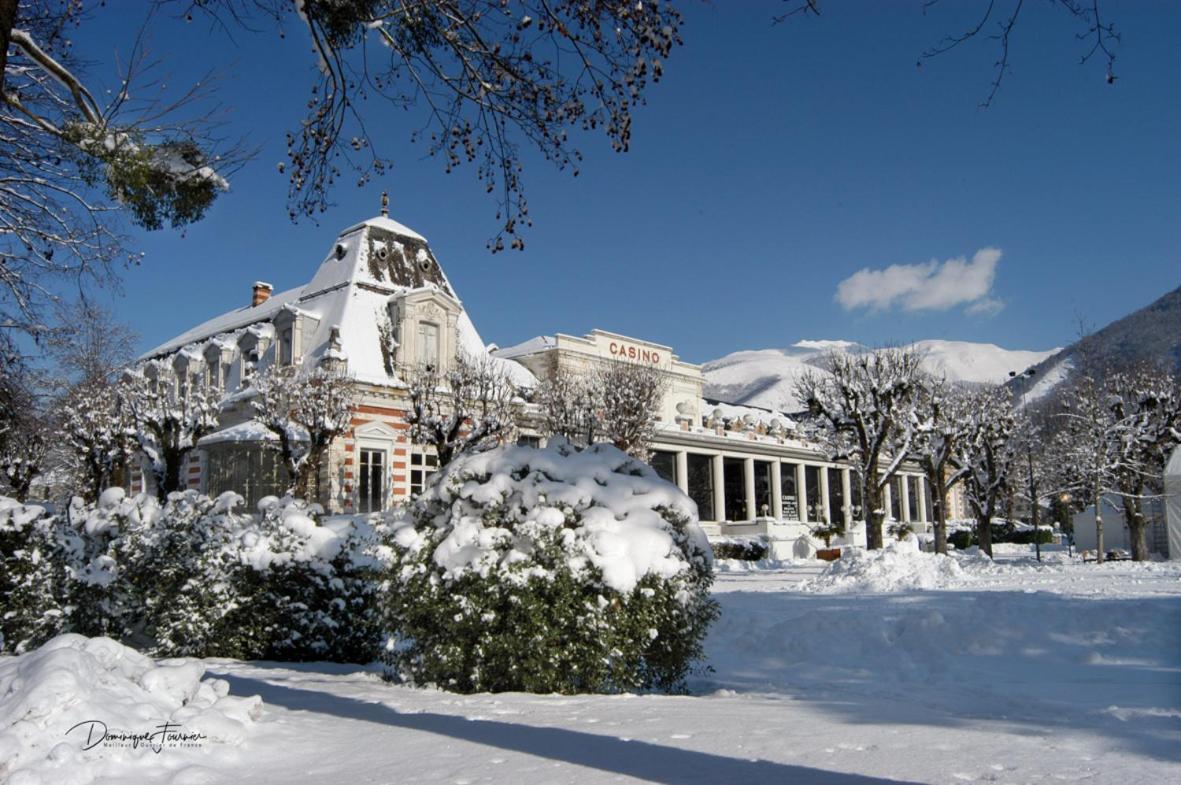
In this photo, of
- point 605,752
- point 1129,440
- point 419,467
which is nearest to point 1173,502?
point 1129,440

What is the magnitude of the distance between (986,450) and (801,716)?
29.2 meters

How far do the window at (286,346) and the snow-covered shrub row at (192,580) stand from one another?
20.0 meters

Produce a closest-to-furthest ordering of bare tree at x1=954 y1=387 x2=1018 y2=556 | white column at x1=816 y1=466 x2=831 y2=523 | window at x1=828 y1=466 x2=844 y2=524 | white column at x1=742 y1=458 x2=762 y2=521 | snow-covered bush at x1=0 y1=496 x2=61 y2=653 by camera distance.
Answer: snow-covered bush at x1=0 y1=496 x2=61 y2=653, bare tree at x1=954 y1=387 x2=1018 y2=556, white column at x1=742 y1=458 x2=762 y2=521, white column at x1=816 y1=466 x2=831 y2=523, window at x1=828 y1=466 x2=844 y2=524

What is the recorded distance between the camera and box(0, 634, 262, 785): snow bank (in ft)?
13.7

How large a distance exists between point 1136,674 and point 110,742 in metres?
8.33

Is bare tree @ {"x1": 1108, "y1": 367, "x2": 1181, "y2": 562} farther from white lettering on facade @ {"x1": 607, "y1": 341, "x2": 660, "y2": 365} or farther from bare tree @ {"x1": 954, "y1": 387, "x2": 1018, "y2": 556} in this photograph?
white lettering on facade @ {"x1": 607, "y1": 341, "x2": 660, "y2": 365}

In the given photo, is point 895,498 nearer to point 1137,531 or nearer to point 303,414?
point 1137,531

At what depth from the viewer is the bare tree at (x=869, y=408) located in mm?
26344

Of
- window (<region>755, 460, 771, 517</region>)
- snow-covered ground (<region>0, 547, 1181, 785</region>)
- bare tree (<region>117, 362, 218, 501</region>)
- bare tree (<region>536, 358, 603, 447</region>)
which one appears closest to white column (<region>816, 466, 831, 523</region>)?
window (<region>755, 460, 771, 517</region>)

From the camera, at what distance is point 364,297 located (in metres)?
31.5

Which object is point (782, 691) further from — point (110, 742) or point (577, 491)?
point (110, 742)

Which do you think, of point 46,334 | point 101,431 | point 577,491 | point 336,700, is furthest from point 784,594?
point 101,431

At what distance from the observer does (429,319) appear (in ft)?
103

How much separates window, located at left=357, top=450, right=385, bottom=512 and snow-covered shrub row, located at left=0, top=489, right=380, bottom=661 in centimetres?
1816
